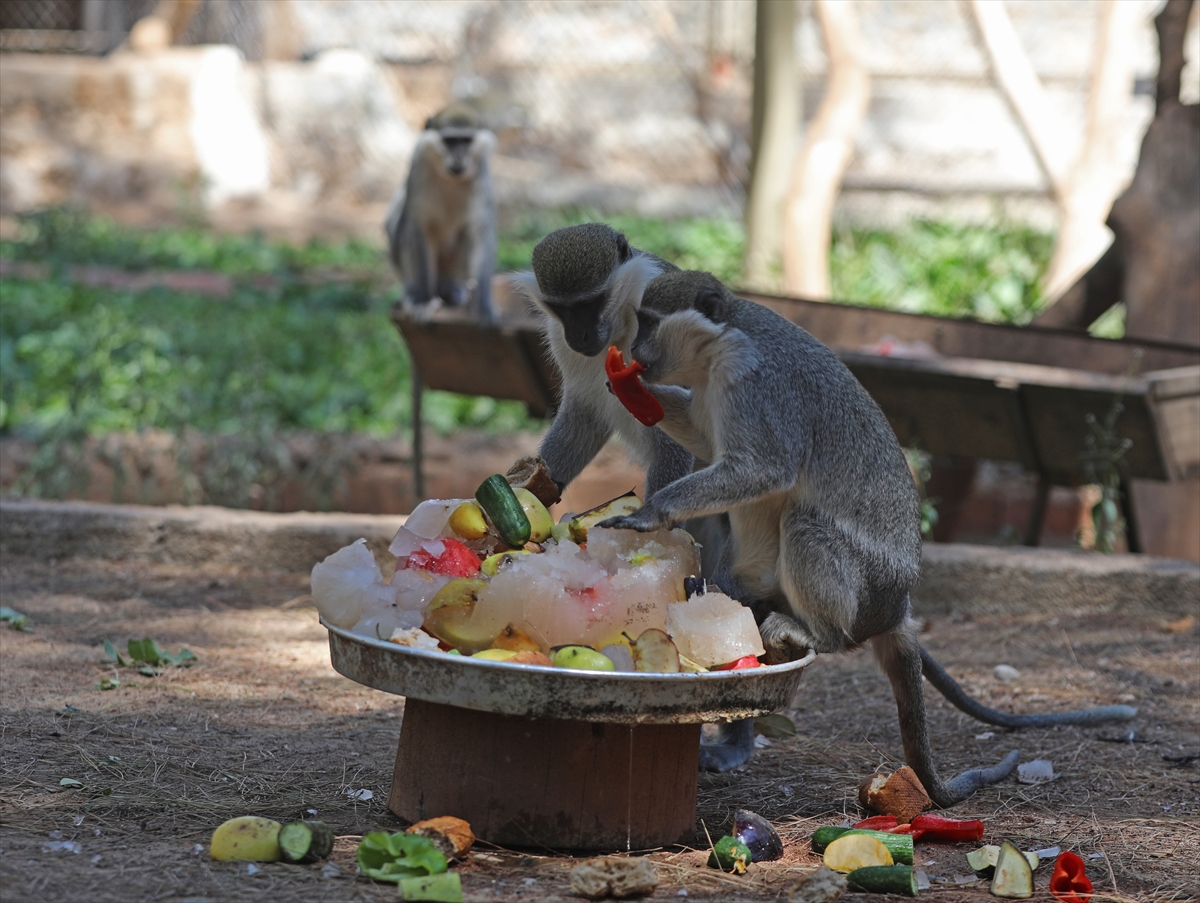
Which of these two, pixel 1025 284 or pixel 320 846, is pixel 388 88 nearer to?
pixel 1025 284

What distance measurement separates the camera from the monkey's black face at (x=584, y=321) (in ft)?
10.7

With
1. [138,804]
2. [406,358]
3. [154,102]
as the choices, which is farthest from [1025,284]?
[154,102]

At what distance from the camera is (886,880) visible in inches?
102

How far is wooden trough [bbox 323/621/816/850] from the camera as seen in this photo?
2580mm

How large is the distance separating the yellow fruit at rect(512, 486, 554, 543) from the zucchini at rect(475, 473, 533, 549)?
47mm

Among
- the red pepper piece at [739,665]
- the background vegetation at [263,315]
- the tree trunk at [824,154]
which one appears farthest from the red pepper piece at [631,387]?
the tree trunk at [824,154]

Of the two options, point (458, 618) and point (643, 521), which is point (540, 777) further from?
point (643, 521)

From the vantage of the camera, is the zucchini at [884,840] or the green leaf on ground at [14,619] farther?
the green leaf on ground at [14,619]

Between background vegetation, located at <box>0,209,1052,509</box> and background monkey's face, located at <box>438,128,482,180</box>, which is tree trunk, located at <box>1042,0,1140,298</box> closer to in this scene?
background vegetation, located at <box>0,209,1052,509</box>

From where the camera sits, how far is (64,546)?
534cm

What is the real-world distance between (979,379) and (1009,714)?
192 cm

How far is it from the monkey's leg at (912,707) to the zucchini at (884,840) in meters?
0.45

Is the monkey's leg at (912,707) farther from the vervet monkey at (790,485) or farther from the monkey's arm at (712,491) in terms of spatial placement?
the monkey's arm at (712,491)

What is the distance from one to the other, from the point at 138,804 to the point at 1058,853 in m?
2.01
